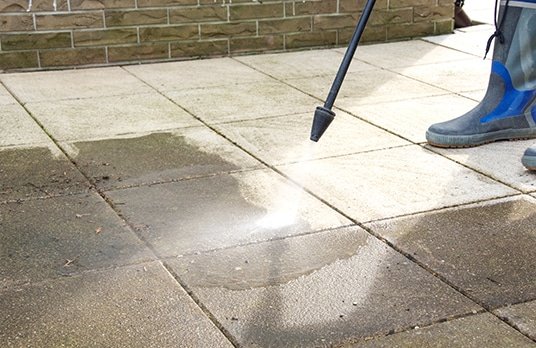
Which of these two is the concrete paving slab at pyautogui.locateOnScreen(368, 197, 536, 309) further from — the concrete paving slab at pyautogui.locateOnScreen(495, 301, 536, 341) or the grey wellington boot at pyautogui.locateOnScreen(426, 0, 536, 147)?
the grey wellington boot at pyautogui.locateOnScreen(426, 0, 536, 147)

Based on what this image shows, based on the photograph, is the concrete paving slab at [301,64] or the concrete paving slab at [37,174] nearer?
the concrete paving slab at [37,174]

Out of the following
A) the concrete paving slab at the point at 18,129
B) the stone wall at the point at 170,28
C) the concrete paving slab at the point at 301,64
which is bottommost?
the concrete paving slab at the point at 301,64

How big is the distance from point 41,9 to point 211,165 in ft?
7.22

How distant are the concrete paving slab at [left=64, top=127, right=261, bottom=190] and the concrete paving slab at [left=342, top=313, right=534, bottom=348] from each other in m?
1.46

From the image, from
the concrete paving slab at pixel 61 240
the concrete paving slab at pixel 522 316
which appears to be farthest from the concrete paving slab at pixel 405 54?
the concrete paving slab at pixel 522 316

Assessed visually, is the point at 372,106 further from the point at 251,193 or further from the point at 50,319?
the point at 50,319

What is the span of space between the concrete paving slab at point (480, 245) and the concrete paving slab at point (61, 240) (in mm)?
922

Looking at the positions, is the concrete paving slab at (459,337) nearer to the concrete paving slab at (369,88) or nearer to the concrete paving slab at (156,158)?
the concrete paving slab at (156,158)

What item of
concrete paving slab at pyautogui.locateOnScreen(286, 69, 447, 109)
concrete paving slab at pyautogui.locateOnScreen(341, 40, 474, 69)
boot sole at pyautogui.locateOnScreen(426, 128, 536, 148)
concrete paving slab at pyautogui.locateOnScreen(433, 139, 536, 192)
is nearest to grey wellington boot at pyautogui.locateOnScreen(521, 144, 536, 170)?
concrete paving slab at pyautogui.locateOnScreen(433, 139, 536, 192)

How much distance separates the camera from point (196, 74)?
536 centimetres

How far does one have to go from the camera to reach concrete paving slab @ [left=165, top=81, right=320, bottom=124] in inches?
176

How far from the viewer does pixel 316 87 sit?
5047 mm

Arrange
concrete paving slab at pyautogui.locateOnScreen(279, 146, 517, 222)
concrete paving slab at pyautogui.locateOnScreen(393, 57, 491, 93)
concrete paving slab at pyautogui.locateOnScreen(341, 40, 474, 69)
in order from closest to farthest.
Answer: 1. concrete paving slab at pyautogui.locateOnScreen(279, 146, 517, 222)
2. concrete paving slab at pyautogui.locateOnScreen(393, 57, 491, 93)
3. concrete paving slab at pyautogui.locateOnScreen(341, 40, 474, 69)

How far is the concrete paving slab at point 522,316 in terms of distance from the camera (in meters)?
2.37
